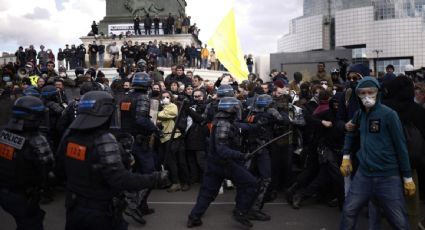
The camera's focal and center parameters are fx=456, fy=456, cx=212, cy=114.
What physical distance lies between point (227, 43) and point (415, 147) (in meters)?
→ 7.01

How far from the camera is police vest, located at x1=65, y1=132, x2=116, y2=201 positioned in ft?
11.3

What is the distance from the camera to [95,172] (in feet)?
11.2

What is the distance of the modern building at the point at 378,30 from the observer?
5394 cm

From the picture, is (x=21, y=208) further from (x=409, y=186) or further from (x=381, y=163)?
(x=409, y=186)

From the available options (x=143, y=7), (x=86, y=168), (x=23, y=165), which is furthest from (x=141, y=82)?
(x=143, y=7)

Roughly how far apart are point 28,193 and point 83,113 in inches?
42.1

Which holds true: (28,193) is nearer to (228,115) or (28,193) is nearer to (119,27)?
(228,115)

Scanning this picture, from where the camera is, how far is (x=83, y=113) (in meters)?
3.58

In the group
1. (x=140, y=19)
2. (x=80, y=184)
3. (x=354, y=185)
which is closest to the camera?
(x=80, y=184)

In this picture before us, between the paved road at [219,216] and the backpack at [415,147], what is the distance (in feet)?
5.15

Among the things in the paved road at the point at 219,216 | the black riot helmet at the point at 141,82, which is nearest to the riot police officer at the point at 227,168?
the paved road at the point at 219,216

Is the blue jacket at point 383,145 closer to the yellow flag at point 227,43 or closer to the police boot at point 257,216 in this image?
the police boot at point 257,216

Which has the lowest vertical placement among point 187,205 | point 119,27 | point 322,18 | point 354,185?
point 187,205

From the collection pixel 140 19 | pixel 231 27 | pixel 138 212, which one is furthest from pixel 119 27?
pixel 138 212
